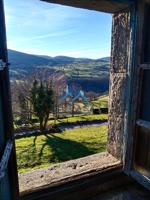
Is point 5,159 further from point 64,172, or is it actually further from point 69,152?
point 69,152

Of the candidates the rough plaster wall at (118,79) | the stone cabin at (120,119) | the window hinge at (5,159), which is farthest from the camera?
the rough plaster wall at (118,79)

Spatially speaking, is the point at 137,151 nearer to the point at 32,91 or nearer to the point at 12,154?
the point at 12,154

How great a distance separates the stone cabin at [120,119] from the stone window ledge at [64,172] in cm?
2

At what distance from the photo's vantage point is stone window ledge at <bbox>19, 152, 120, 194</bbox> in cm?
173

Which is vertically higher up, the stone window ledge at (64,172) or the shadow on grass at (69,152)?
the stone window ledge at (64,172)

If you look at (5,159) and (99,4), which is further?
(99,4)

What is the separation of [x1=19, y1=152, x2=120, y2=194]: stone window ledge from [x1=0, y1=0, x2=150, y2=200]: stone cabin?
0.02m

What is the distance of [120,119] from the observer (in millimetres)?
1979

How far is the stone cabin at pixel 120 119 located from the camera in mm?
1304

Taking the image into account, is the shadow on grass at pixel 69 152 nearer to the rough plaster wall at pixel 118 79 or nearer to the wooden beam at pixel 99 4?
the rough plaster wall at pixel 118 79

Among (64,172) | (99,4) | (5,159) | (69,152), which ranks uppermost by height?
(99,4)

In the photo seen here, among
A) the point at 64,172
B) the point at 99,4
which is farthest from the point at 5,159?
the point at 99,4

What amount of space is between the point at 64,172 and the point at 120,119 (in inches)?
26.6

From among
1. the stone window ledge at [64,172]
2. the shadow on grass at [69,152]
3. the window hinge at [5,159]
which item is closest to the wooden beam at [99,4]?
the window hinge at [5,159]
